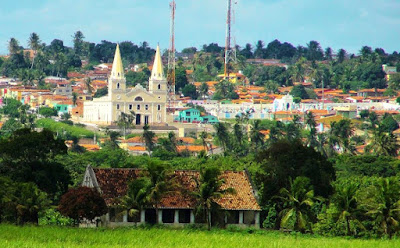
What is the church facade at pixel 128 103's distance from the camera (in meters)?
128

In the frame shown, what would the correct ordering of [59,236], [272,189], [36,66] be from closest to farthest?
[59,236] < [272,189] < [36,66]

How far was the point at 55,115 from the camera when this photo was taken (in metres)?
132

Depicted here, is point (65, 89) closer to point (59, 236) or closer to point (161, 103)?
point (161, 103)

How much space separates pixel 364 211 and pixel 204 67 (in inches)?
5816

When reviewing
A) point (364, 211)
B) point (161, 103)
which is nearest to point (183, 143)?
point (161, 103)

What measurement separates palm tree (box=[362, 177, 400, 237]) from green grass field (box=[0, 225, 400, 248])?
6.89ft

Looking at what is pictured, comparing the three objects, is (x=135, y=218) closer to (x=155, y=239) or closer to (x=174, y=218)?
(x=174, y=218)

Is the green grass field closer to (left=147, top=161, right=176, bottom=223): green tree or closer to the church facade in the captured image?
(left=147, top=161, right=176, bottom=223): green tree

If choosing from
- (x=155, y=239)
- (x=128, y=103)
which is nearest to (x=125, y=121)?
(x=128, y=103)

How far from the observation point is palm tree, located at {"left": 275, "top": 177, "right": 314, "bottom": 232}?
4772cm

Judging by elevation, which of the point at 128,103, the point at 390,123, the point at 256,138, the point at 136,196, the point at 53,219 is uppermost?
→ the point at 128,103

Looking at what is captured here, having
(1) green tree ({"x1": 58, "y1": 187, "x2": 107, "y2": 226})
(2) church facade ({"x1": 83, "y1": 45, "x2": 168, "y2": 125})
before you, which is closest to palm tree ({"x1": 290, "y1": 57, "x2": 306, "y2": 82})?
(2) church facade ({"x1": 83, "y1": 45, "x2": 168, "y2": 125})

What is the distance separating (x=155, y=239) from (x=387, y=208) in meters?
8.91

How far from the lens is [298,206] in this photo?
158 ft
